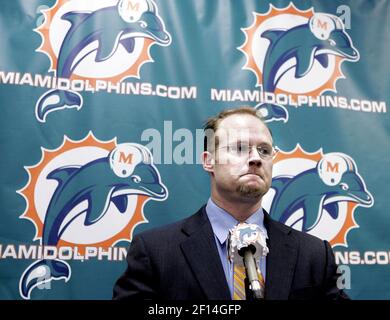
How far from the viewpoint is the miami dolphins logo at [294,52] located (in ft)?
4.63

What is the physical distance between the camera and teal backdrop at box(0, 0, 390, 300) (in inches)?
47.6

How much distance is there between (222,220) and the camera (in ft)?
3.30

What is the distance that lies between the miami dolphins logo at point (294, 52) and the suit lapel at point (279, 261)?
1.70ft

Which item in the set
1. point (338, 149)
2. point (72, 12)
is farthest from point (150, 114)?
point (338, 149)

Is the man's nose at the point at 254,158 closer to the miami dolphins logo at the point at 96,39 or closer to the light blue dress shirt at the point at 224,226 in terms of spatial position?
the light blue dress shirt at the point at 224,226

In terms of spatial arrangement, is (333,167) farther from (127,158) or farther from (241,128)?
(127,158)

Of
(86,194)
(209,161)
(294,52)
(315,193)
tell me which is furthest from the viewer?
(294,52)

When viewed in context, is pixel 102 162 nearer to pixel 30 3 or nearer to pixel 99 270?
pixel 99 270

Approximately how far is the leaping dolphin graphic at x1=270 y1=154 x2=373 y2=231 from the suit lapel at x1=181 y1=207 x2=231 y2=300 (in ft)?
1.43

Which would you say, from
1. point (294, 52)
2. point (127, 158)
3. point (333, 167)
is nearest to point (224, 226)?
point (127, 158)

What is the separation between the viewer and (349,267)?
132cm

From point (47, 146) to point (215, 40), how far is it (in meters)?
0.73

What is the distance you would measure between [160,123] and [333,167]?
0.66 meters
